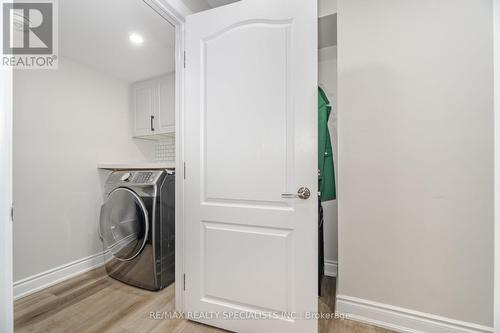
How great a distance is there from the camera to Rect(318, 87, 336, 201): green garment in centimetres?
153

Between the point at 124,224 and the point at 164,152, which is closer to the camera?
the point at 124,224

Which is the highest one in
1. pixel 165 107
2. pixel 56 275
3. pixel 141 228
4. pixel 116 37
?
pixel 116 37

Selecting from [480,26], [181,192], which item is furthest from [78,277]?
[480,26]

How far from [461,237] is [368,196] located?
54 centimetres

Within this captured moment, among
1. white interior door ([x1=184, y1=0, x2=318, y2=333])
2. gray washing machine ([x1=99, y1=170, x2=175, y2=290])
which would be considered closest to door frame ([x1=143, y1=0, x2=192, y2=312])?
white interior door ([x1=184, y1=0, x2=318, y2=333])

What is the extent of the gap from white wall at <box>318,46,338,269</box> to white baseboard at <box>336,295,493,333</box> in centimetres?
64

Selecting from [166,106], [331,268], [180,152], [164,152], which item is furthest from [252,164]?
[164,152]

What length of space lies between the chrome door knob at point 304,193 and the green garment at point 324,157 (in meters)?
0.41

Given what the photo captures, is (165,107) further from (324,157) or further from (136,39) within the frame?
(324,157)

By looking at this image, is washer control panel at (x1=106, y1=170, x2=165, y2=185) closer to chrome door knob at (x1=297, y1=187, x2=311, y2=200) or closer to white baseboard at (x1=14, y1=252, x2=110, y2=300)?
white baseboard at (x1=14, y1=252, x2=110, y2=300)

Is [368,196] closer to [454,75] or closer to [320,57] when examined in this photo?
→ [454,75]

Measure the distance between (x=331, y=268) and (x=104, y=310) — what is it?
1.98m

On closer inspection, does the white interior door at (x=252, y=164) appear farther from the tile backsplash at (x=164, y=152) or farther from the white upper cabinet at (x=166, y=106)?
the tile backsplash at (x=164, y=152)

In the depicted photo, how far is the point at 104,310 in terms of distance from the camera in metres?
1.62
